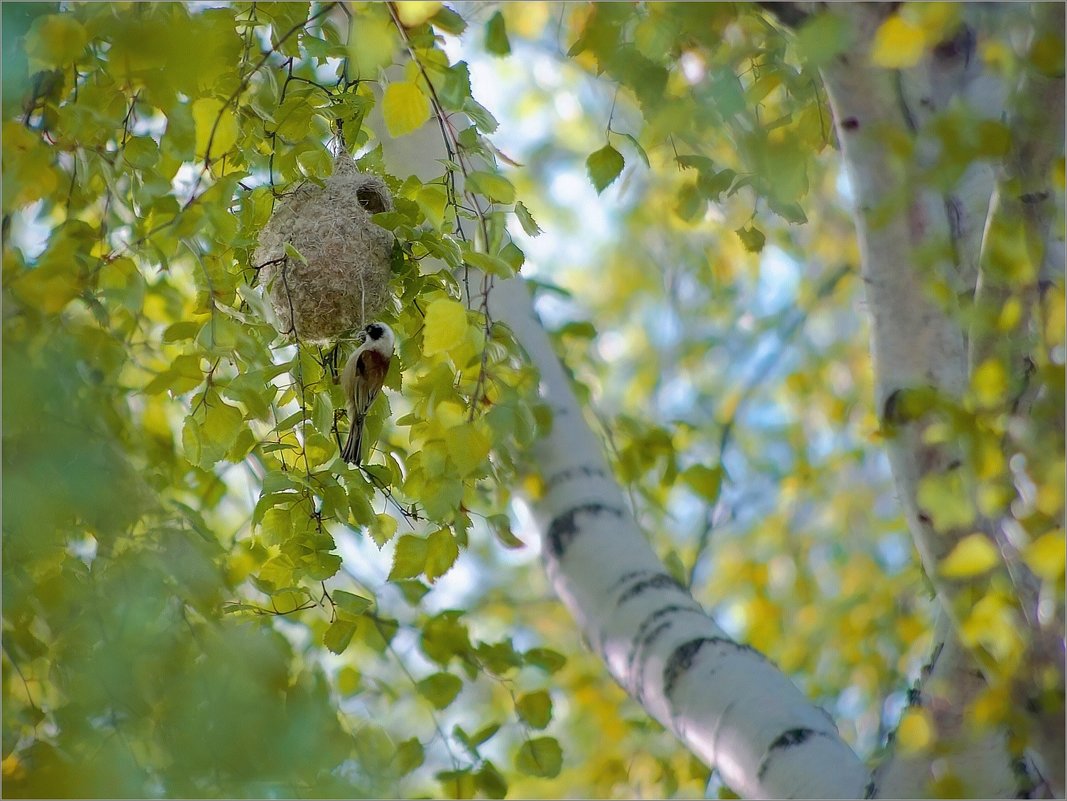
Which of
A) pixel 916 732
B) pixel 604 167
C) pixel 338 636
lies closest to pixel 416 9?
pixel 604 167

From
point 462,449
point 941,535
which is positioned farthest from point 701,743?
point 462,449

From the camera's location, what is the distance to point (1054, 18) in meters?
1.39

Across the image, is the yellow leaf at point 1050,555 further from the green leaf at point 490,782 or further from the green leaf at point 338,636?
the green leaf at point 490,782

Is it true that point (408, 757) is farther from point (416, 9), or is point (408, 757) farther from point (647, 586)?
point (416, 9)

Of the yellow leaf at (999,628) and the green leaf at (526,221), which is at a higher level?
the green leaf at (526,221)

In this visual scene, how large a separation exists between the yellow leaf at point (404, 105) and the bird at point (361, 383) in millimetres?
421

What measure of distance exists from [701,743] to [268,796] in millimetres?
879

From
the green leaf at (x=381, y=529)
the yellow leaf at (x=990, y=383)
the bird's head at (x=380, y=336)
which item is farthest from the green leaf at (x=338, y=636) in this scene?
the yellow leaf at (x=990, y=383)

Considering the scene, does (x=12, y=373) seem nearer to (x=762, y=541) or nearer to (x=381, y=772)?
(x=381, y=772)

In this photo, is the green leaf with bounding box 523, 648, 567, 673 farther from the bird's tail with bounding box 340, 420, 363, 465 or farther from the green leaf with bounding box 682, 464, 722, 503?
the bird's tail with bounding box 340, 420, 363, 465

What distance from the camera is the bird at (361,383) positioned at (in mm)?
1683

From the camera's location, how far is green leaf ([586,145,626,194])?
1.59 m

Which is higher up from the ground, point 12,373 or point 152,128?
point 152,128

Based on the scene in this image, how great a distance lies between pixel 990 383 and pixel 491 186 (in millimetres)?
665
